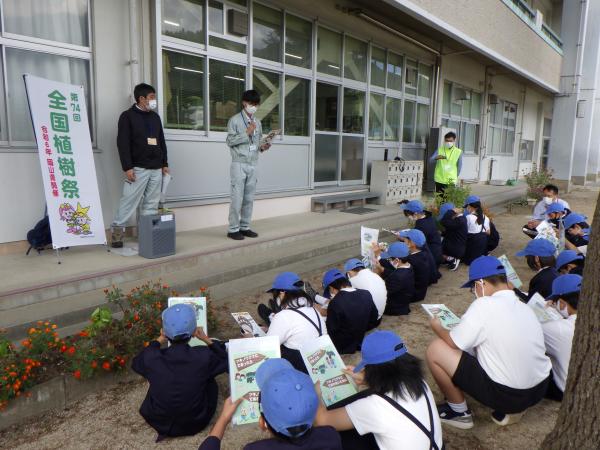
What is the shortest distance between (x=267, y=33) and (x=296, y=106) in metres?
1.32

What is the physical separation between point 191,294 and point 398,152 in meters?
7.93

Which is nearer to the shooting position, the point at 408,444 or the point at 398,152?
the point at 408,444

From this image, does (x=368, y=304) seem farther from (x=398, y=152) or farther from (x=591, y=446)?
(x=398, y=152)

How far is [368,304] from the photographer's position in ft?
11.5

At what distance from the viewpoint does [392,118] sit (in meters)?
10.8

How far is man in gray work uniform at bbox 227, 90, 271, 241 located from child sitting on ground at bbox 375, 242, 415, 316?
2.02 meters

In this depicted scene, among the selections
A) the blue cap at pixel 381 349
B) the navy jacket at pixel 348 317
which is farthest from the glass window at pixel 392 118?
the blue cap at pixel 381 349

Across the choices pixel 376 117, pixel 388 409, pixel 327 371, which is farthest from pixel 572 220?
pixel 376 117

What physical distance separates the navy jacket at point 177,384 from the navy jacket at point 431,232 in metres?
3.65

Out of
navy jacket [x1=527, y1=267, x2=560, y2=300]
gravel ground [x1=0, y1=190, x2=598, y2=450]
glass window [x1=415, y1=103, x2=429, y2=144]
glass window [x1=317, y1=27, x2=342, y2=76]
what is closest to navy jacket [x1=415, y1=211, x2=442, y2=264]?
navy jacket [x1=527, y1=267, x2=560, y2=300]

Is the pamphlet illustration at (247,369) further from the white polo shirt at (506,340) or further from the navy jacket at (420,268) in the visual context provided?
the navy jacket at (420,268)

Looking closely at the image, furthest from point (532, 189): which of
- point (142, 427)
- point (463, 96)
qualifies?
point (142, 427)

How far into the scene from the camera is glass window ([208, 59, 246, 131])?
646 centimetres

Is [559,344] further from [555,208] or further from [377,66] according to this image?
[377,66]
